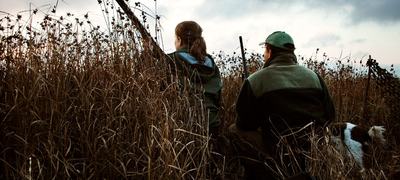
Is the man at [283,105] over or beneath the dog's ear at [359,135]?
over

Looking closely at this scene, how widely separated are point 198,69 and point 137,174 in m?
1.51

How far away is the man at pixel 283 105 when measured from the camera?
4324mm

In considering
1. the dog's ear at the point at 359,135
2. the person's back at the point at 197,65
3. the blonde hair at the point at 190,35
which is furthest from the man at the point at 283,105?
the dog's ear at the point at 359,135

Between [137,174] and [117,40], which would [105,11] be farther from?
[137,174]

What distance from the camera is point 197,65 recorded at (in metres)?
4.97

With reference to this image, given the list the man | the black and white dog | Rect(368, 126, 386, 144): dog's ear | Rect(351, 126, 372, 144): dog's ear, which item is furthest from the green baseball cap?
Rect(368, 126, 386, 144): dog's ear

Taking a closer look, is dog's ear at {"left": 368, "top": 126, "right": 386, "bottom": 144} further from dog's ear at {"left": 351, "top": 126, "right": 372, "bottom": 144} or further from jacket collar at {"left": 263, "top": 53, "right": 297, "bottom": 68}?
jacket collar at {"left": 263, "top": 53, "right": 297, "bottom": 68}

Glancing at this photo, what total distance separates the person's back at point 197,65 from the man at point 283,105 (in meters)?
0.53

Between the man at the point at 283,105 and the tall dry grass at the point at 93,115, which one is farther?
the man at the point at 283,105

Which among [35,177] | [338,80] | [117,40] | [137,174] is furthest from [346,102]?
[35,177]

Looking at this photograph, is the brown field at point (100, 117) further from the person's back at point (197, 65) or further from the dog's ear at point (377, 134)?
the dog's ear at point (377, 134)

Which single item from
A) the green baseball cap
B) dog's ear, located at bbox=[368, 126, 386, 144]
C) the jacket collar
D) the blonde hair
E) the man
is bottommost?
dog's ear, located at bbox=[368, 126, 386, 144]

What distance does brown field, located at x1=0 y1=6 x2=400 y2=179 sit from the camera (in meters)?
3.86

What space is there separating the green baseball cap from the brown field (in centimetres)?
80
